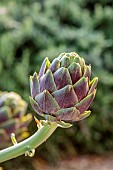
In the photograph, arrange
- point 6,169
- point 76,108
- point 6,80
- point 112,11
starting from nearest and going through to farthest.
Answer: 1. point 76,108
2. point 6,80
3. point 6,169
4. point 112,11

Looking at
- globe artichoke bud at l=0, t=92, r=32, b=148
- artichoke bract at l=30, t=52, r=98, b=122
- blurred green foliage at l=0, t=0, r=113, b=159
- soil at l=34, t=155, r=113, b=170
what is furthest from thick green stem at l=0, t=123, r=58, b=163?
soil at l=34, t=155, r=113, b=170

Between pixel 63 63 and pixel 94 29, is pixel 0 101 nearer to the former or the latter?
pixel 63 63

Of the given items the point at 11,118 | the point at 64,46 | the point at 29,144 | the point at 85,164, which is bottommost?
the point at 29,144

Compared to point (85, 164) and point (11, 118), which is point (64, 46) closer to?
point (85, 164)

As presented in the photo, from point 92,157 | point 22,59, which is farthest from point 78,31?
point 92,157

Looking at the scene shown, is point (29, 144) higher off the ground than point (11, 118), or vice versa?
point (11, 118)

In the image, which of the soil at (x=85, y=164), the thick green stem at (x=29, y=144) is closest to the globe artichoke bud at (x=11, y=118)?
the thick green stem at (x=29, y=144)

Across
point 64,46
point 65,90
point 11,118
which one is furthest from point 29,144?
point 64,46
